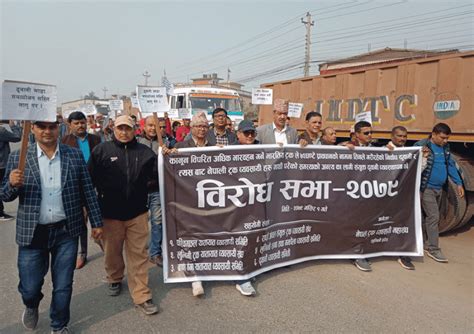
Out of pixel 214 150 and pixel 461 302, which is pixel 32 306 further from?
pixel 461 302

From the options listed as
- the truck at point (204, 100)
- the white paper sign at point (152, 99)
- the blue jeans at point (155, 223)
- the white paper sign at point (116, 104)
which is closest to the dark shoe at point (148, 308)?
the blue jeans at point (155, 223)

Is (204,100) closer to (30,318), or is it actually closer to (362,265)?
(362,265)

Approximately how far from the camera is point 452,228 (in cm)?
561

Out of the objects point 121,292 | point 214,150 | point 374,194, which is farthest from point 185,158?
point 374,194

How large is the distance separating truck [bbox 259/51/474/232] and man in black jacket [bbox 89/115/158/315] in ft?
15.0

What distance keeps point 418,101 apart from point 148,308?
18.6 feet

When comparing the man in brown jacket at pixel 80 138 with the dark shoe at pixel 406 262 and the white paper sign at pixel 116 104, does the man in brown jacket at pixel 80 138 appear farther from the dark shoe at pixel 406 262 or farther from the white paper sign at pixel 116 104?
the white paper sign at pixel 116 104

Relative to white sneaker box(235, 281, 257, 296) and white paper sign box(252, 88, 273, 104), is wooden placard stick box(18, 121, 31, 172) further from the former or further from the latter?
white paper sign box(252, 88, 273, 104)

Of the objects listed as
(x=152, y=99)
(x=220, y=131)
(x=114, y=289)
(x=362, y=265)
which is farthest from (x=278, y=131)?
(x=114, y=289)

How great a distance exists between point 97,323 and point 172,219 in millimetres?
1128

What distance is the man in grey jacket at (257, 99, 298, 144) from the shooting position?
15.0ft

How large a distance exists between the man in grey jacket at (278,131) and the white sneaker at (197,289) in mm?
2079

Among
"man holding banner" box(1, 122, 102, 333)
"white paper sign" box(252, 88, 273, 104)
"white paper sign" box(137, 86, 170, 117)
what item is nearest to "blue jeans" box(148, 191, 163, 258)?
"white paper sign" box(137, 86, 170, 117)

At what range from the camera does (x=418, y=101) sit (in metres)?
6.18
